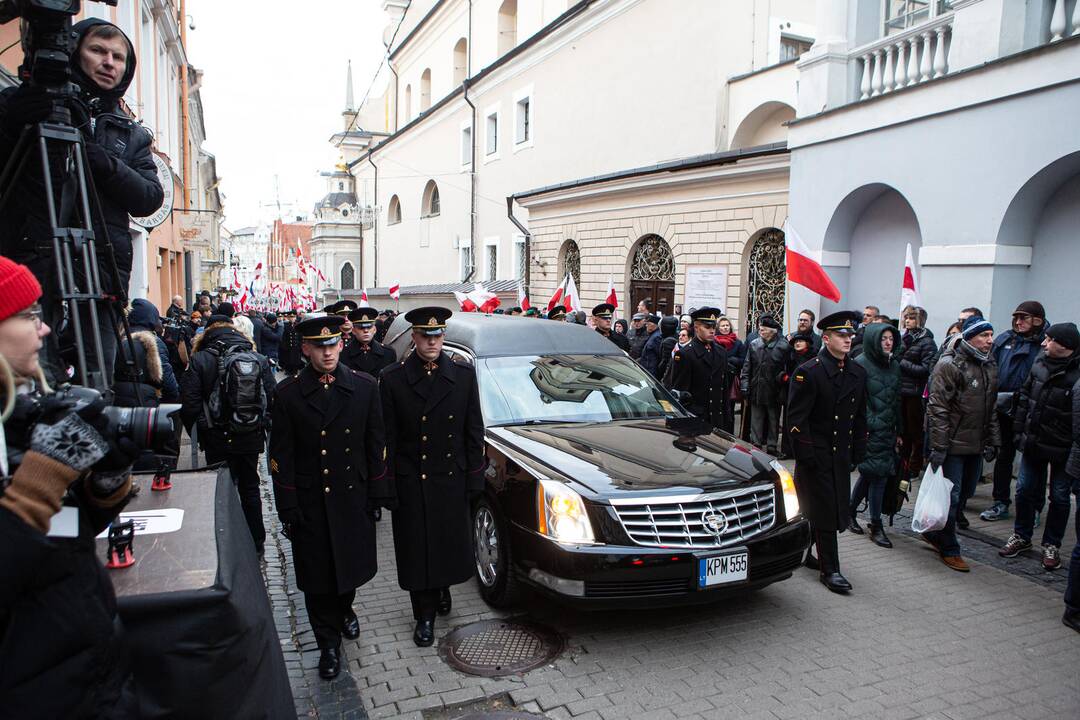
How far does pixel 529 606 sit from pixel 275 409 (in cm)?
227

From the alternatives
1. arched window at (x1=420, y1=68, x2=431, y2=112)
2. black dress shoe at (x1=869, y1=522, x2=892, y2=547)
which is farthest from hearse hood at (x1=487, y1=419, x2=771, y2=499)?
arched window at (x1=420, y1=68, x2=431, y2=112)

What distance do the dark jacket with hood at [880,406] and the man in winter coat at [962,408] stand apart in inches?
12.4

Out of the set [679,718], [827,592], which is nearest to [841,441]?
[827,592]

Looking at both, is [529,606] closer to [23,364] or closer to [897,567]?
[897,567]

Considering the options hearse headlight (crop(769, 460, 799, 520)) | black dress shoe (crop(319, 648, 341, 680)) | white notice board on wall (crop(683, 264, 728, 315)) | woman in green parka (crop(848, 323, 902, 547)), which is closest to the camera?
black dress shoe (crop(319, 648, 341, 680))

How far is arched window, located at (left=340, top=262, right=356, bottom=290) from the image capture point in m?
59.5

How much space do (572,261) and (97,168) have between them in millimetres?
19448

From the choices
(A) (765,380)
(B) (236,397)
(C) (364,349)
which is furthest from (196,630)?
(A) (765,380)

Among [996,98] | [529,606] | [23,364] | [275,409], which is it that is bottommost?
[529,606]

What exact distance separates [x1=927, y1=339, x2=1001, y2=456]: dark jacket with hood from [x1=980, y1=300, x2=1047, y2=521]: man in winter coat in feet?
2.92

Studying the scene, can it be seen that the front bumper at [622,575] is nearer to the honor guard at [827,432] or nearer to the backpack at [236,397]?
the honor guard at [827,432]

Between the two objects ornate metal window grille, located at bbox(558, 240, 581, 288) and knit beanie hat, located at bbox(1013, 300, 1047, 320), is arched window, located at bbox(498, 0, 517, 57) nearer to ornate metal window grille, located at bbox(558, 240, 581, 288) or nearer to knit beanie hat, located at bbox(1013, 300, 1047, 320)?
ornate metal window grille, located at bbox(558, 240, 581, 288)

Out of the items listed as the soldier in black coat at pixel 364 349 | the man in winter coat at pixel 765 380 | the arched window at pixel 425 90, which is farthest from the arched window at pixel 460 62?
the soldier in black coat at pixel 364 349

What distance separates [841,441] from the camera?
578 centimetres
